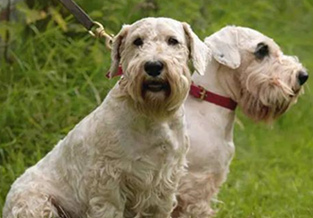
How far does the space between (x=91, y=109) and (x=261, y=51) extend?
1732 millimetres

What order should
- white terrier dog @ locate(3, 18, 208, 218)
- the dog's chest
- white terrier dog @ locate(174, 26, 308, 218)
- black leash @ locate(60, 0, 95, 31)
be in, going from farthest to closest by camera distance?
white terrier dog @ locate(174, 26, 308, 218) < black leash @ locate(60, 0, 95, 31) < the dog's chest < white terrier dog @ locate(3, 18, 208, 218)

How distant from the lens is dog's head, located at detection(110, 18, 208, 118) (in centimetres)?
507

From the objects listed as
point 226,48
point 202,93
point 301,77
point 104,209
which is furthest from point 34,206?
point 301,77

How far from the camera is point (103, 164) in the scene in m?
5.39

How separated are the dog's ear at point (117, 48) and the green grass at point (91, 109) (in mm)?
1554

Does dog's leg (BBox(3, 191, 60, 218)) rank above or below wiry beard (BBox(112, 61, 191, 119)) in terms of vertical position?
below

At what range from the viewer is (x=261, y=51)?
20.9ft

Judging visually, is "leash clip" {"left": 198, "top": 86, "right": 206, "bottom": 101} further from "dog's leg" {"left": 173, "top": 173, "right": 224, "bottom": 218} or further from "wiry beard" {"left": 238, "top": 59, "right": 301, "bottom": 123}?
"dog's leg" {"left": 173, "top": 173, "right": 224, "bottom": 218}

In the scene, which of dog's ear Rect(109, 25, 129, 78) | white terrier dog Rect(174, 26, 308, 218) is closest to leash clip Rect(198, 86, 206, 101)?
white terrier dog Rect(174, 26, 308, 218)

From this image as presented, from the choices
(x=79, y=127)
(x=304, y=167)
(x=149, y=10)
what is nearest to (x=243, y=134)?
(x=304, y=167)

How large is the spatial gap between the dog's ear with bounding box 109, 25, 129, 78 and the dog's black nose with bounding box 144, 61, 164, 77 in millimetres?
395

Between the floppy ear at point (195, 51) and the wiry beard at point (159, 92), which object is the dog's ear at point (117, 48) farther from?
the floppy ear at point (195, 51)

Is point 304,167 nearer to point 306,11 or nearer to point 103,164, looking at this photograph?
point 103,164

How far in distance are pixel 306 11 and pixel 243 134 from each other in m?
3.29
